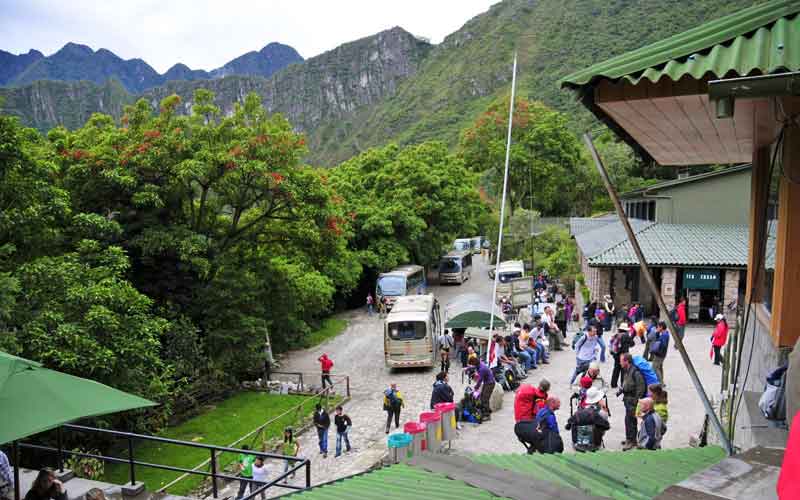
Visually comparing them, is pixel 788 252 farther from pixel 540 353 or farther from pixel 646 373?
pixel 540 353

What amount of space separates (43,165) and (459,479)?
1523cm

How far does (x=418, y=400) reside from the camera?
19.9 m

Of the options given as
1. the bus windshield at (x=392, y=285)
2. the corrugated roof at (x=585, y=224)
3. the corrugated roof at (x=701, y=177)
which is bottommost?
the bus windshield at (x=392, y=285)

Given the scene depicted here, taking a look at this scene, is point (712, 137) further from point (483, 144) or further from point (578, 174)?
point (483, 144)

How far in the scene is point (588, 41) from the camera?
118 metres

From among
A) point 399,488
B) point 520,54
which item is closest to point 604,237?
point 399,488

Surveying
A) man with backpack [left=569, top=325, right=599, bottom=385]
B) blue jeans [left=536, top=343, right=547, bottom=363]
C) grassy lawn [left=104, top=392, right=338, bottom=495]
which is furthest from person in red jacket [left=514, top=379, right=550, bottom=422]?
blue jeans [left=536, top=343, right=547, bottom=363]

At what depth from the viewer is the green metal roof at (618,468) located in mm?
5160

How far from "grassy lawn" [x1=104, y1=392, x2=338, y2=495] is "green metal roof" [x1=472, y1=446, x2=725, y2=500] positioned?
10001mm

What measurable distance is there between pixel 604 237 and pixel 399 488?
1189 inches

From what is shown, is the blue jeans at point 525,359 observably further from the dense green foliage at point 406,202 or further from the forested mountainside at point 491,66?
the forested mountainside at point 491,66

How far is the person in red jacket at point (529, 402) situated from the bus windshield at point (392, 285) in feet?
88.5

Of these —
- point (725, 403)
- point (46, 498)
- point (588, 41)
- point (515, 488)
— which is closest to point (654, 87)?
point (515, 488)

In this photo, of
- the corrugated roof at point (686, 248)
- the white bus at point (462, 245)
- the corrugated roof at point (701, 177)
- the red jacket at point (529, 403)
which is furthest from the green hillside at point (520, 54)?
the red jacket at point (529, 403)
